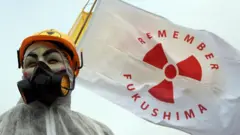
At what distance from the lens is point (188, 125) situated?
10711 millimetres

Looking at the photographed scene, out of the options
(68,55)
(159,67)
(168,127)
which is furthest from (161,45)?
(68,55)

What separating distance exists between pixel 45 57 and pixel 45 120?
66cm

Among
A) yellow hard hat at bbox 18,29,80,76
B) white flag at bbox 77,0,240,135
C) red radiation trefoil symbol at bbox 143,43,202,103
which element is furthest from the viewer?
red radiation trefoil symbol at bbox 143,43,202,103

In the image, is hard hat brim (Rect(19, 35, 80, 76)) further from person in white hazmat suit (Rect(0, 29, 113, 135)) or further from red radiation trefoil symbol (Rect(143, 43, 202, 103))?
red radiation trefoil symbol (Rect(143, 43, 202, 103))

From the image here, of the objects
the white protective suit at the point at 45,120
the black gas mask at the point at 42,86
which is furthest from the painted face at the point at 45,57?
the white protective suit at the point at 45,120

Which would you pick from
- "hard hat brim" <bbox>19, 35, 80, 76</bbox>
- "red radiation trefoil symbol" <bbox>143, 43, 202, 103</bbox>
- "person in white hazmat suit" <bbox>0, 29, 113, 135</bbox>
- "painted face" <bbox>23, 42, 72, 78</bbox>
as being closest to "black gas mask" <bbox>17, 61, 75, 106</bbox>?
"person in white hazmat suit" <bbox>0, 29, 113, 135</bbox>

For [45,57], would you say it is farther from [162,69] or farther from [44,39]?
[162,69]

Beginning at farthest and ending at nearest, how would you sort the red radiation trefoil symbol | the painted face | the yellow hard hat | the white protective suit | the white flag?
the red radiation trefoil symbol < the white flag < the yellow hard hat < the painted face < the white protective suit

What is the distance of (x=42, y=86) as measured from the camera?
582 centimetres

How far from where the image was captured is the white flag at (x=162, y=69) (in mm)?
10680

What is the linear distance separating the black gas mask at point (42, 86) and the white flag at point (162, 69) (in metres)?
4.52

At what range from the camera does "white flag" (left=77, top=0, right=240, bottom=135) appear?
35.0 feet

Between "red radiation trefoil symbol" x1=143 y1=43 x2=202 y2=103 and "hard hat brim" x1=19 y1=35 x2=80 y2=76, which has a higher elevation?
"hard hat brim" x1=19 y1=35 x2=80 y2=76

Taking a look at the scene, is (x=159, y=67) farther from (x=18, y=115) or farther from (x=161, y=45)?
(x=18, y=115)
